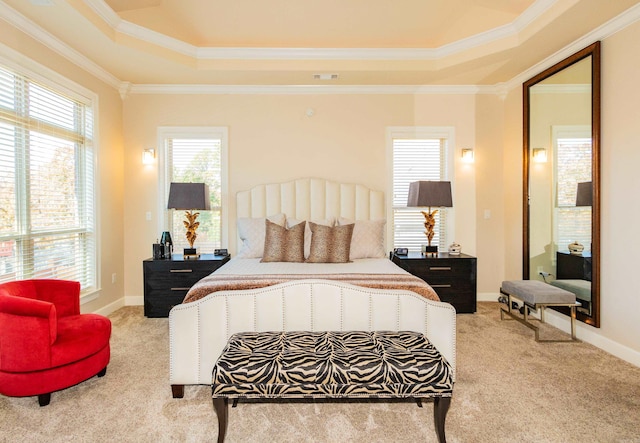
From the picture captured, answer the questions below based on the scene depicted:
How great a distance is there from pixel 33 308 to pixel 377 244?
A: 3.09 m

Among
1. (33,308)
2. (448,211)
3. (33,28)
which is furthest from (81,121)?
(448,211)

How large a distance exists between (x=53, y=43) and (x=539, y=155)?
200 inches

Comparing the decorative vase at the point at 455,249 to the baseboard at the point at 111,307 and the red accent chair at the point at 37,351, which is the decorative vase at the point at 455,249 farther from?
the baseboard at the point at 111,307

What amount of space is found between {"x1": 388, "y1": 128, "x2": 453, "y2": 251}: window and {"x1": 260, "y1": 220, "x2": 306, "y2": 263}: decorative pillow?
1.47 meters

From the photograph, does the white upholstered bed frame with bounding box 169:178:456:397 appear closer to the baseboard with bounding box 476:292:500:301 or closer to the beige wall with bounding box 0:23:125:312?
the beige wall with bounding box 0:23:125:312

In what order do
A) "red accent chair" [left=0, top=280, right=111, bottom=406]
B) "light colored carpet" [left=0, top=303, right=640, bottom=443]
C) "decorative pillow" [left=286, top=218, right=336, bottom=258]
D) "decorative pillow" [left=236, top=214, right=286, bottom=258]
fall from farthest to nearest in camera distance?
1. "decorative pillow" [left=236, top=214, right=286, bottom=258]
2. "decorative pillow" [left=286, top=218, right=336, bottom=258]
3. "red accent chair" [left=0, top=280, right=111, bottom=406]
4. "light colored carpet" [left=0, top=303, right=640, bottom=443]

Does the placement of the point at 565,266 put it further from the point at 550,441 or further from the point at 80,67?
the point at 80,67

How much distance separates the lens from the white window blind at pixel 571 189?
336cm

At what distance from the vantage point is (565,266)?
11.9 feet

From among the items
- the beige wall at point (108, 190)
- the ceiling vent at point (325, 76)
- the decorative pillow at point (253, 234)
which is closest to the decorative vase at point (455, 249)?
the decorative pillow at point (253, 234)

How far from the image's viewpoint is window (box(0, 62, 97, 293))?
2.93m

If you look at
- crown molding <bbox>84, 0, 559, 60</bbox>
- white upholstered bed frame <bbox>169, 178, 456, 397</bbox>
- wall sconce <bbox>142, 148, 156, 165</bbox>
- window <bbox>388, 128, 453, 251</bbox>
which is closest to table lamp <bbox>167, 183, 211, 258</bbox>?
wall sconce <bbox>142, 148, 156, 165</bbox>

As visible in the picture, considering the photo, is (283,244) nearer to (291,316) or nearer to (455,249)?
(291,316)

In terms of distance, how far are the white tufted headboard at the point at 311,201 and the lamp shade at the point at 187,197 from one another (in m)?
0.50
